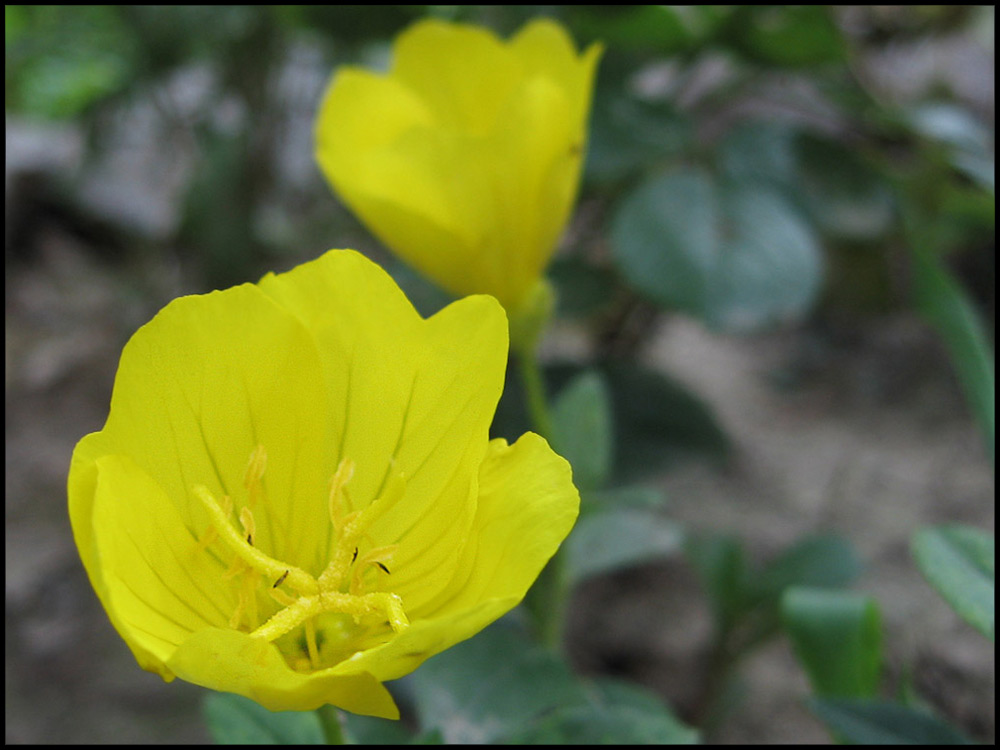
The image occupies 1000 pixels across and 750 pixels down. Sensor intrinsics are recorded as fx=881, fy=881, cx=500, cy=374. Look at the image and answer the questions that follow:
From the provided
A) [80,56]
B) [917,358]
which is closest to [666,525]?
[917,358]

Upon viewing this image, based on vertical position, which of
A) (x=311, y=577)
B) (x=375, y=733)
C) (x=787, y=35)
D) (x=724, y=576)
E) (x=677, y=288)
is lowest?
(x=724, y=576)

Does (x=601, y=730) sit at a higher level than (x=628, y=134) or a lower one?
lower

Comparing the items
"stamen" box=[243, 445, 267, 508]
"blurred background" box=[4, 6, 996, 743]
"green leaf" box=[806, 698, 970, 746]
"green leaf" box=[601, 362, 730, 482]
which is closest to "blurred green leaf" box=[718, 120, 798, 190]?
"blurred background" box=[4, 6, 996, 743]

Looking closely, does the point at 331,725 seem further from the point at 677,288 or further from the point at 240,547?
the point at 677,288

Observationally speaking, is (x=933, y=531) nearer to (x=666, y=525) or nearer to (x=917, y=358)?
(x=666, y=525)

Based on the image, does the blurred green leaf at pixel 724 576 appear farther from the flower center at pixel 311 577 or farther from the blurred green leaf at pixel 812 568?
the flower center at pixel 311 577

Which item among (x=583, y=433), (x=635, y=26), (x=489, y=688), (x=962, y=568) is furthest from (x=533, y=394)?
Answer: (x=635, y=26)

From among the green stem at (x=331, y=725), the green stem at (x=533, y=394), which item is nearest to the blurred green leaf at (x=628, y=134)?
the green stem at (x=533, y=394)
